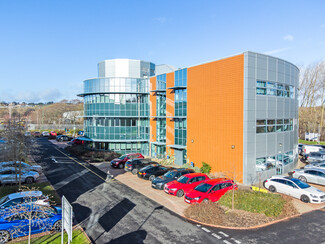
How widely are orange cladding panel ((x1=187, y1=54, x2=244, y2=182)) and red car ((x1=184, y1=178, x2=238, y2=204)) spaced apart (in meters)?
4.37

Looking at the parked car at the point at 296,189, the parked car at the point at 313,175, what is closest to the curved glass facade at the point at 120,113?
the parked car at the point at 296,189

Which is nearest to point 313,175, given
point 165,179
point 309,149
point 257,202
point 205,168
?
point 205,168

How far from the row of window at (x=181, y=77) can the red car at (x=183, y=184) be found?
1169 centimetres

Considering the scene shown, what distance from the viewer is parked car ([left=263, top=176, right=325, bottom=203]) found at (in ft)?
54.5

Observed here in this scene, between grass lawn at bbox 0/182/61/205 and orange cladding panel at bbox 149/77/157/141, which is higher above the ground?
orange cladding panel at bbox 149/77/157/141

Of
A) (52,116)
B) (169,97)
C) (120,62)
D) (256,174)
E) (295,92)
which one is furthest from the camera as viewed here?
(52,116)

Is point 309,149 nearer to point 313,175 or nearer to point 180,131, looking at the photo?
point 313,175

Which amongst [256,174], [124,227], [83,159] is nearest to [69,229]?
[124,227]

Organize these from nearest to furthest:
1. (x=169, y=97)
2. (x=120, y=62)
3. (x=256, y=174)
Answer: (x=256, y=174), (x=169, y=97), (x=120, y=62)

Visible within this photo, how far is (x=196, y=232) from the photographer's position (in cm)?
1217

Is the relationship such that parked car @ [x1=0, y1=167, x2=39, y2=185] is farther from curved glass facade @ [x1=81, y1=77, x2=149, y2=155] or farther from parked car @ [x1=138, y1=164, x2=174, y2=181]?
curved glass facade @ [x1=81, y1=77, x2=149, y2=155]

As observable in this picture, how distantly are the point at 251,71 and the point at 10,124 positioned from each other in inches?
842

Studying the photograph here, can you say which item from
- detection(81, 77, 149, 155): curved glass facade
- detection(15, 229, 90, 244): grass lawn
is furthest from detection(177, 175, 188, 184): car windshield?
detection(81, 77, 149, 155): curved glass facade

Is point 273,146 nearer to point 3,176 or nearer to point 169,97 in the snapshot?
point 169,97
